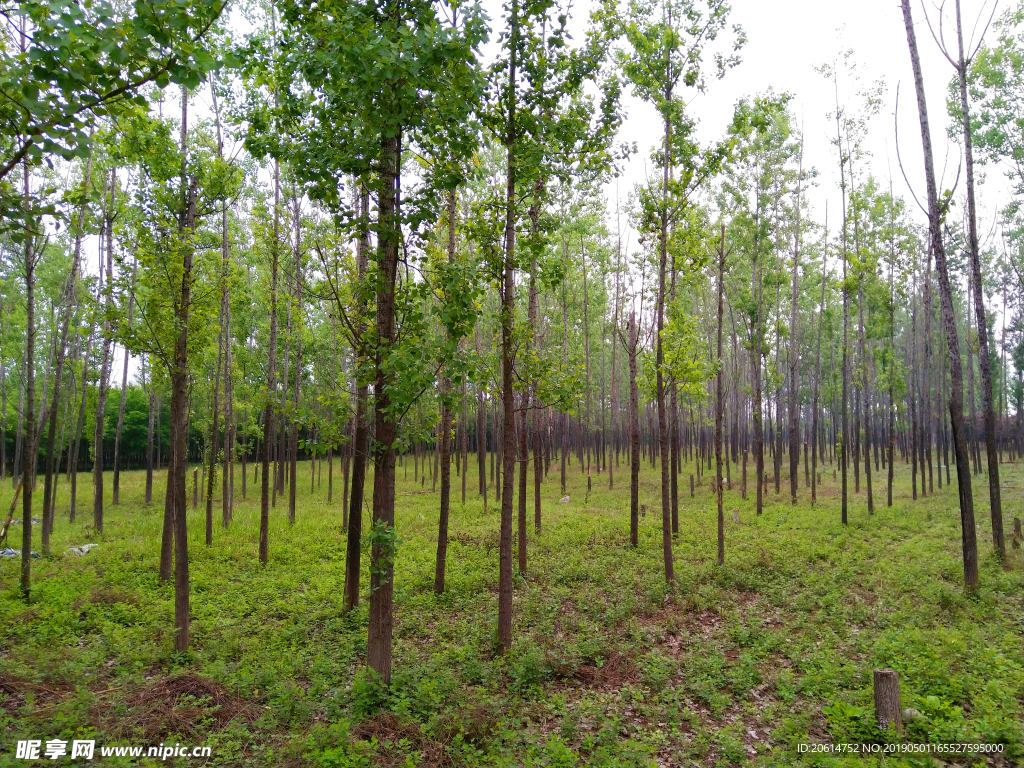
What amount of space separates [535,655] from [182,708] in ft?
12.5

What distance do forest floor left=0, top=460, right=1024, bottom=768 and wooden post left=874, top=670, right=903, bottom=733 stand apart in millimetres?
117

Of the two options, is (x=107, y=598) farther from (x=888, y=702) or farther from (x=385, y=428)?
(x=888, y=702)

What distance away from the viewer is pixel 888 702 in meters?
5.13

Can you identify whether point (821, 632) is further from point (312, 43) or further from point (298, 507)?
point (298, 507)

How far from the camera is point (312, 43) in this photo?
5289mm

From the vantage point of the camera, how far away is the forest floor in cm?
492

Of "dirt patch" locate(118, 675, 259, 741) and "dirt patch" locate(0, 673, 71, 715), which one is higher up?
"dirt patch" locate(0, 673, 71, 715)

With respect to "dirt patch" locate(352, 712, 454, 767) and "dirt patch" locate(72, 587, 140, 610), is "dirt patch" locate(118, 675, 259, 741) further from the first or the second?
"dirt patch" locate(72, 587, 140, 610)

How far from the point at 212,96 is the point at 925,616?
16.5m

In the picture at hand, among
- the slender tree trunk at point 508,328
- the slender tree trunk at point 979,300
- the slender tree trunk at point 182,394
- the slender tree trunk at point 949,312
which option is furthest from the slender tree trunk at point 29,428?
the slender tree trunk at point 979,300

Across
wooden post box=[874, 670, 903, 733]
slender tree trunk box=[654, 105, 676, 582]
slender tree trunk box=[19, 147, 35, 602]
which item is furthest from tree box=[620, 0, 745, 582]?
slender tree trunk box=[19, 147, 35, 602]

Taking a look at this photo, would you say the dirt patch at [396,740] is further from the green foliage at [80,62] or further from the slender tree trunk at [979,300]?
the slender tree trunk at [979,300]

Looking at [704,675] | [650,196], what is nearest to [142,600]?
[704,675]

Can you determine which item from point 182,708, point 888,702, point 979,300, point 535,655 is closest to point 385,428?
point 182,708
